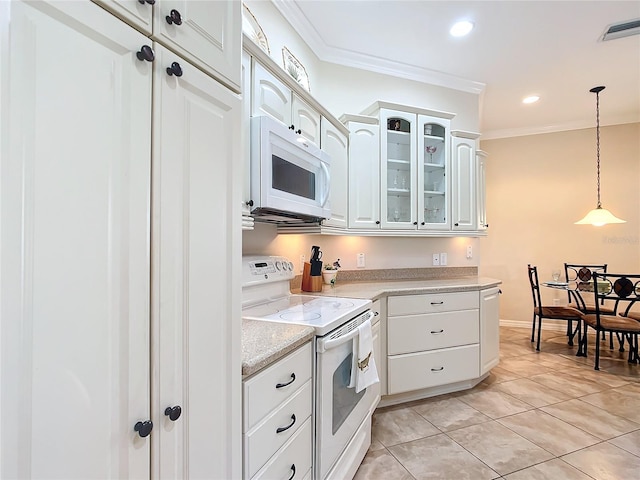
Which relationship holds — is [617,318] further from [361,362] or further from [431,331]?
[361,362]

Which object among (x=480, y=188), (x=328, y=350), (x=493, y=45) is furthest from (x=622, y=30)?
(x=328, y=350)

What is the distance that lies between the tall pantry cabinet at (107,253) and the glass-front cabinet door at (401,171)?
2.32 m

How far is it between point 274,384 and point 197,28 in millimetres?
1066

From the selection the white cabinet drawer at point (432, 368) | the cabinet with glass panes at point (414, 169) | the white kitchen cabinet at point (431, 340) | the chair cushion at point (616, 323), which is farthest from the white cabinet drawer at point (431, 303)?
the chair cushion at point (616, 323)

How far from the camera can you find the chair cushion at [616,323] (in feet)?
11.1

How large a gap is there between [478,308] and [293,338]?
2.22m

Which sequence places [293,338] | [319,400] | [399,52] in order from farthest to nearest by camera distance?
[399,52]
[319,400]
[293,338]

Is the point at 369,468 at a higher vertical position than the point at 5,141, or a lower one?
lower

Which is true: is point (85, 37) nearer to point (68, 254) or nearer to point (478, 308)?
point (68, 254)

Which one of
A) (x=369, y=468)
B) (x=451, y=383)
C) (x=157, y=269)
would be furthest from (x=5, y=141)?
(x=451, y=383)

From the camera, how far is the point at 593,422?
2420 millimetres

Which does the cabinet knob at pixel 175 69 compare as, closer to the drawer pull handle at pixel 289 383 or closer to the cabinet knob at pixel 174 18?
the cabinet knob at pixel 174 18

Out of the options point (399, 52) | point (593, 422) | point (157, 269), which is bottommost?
point (593, 422)

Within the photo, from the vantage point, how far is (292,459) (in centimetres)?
127
